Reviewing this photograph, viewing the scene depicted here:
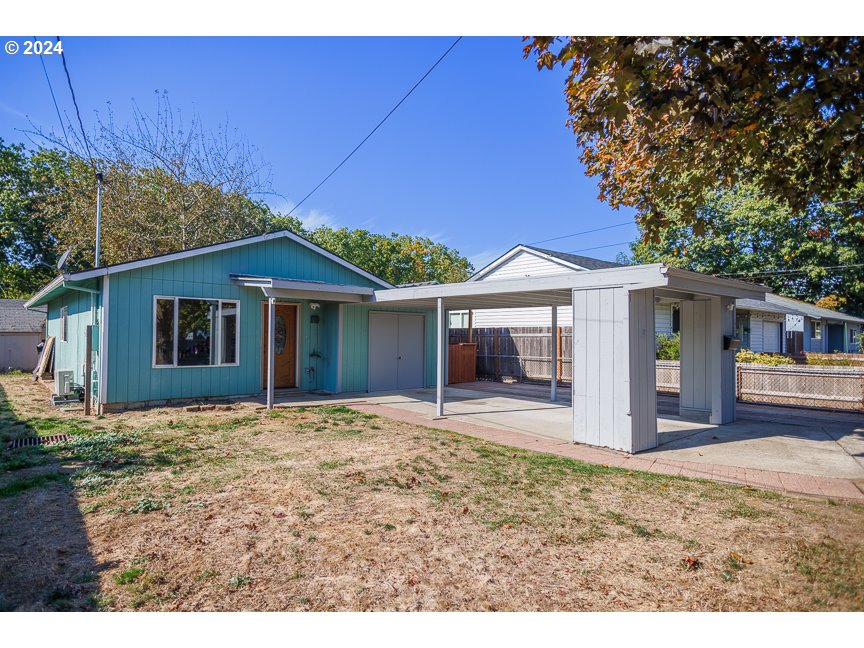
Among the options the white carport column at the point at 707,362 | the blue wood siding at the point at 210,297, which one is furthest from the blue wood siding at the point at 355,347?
the white carport column at the point at 707,362

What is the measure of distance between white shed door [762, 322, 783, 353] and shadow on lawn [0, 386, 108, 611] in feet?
85.3

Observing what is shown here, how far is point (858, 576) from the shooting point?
312cm

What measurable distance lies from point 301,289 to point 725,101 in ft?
27.4

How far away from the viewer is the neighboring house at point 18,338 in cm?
2023

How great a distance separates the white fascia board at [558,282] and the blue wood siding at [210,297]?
3.63m

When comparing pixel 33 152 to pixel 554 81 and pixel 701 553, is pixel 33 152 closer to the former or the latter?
pixel 554 81

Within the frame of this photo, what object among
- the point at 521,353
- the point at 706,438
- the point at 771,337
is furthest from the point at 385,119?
the point at 771,337

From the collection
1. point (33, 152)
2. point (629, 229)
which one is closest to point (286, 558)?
point (629, 229)

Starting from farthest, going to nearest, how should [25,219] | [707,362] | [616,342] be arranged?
[25,219], [707,362], [616,342]

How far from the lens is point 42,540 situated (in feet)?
11.8

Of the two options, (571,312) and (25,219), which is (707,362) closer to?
(571,312)

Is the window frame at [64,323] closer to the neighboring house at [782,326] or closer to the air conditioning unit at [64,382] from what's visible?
the air conditioning unit at [64,382]
